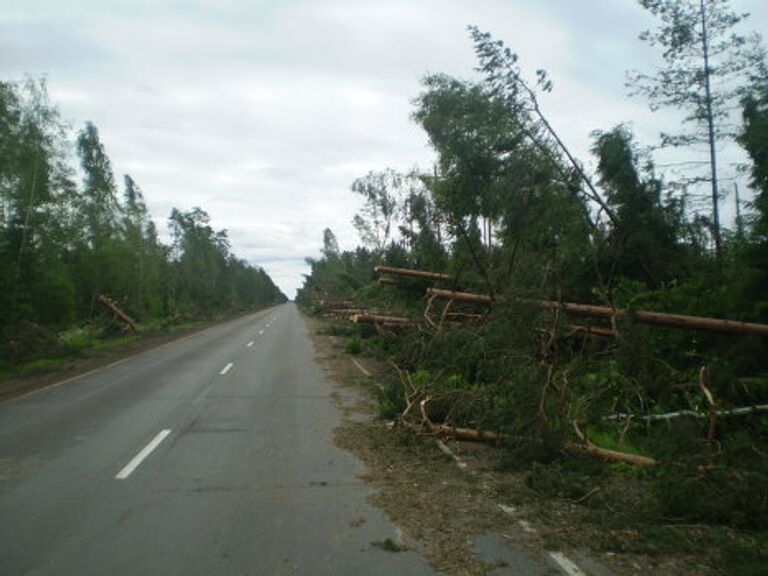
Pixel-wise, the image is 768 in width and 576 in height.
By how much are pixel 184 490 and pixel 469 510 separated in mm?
3108

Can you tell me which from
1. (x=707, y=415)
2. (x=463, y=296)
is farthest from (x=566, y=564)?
(x=463, y=296)

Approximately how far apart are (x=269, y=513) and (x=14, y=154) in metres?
21.4

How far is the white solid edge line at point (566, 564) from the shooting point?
4.92m

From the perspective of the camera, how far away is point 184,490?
719cm

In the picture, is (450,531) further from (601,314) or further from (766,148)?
(766,148)

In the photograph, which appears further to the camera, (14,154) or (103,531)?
(14,154)

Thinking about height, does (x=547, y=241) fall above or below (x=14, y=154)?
below

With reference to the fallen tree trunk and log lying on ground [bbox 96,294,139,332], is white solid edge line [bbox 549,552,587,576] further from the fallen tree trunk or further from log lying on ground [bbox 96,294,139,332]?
log lying on ground [bbox 96,294,139,332]

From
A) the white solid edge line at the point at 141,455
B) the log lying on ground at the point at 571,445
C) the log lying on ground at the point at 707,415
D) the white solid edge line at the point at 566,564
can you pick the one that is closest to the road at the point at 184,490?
the white solid edge line at the point at 141,455

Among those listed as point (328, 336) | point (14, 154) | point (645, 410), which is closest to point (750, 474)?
point (645, 410)

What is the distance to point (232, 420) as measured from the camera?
11.4m

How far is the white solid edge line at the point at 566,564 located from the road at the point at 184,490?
1.03m

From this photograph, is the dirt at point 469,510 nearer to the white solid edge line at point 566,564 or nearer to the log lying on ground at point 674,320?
the white solid edge line at point 566,564

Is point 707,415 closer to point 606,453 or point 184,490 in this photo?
point 606,453
